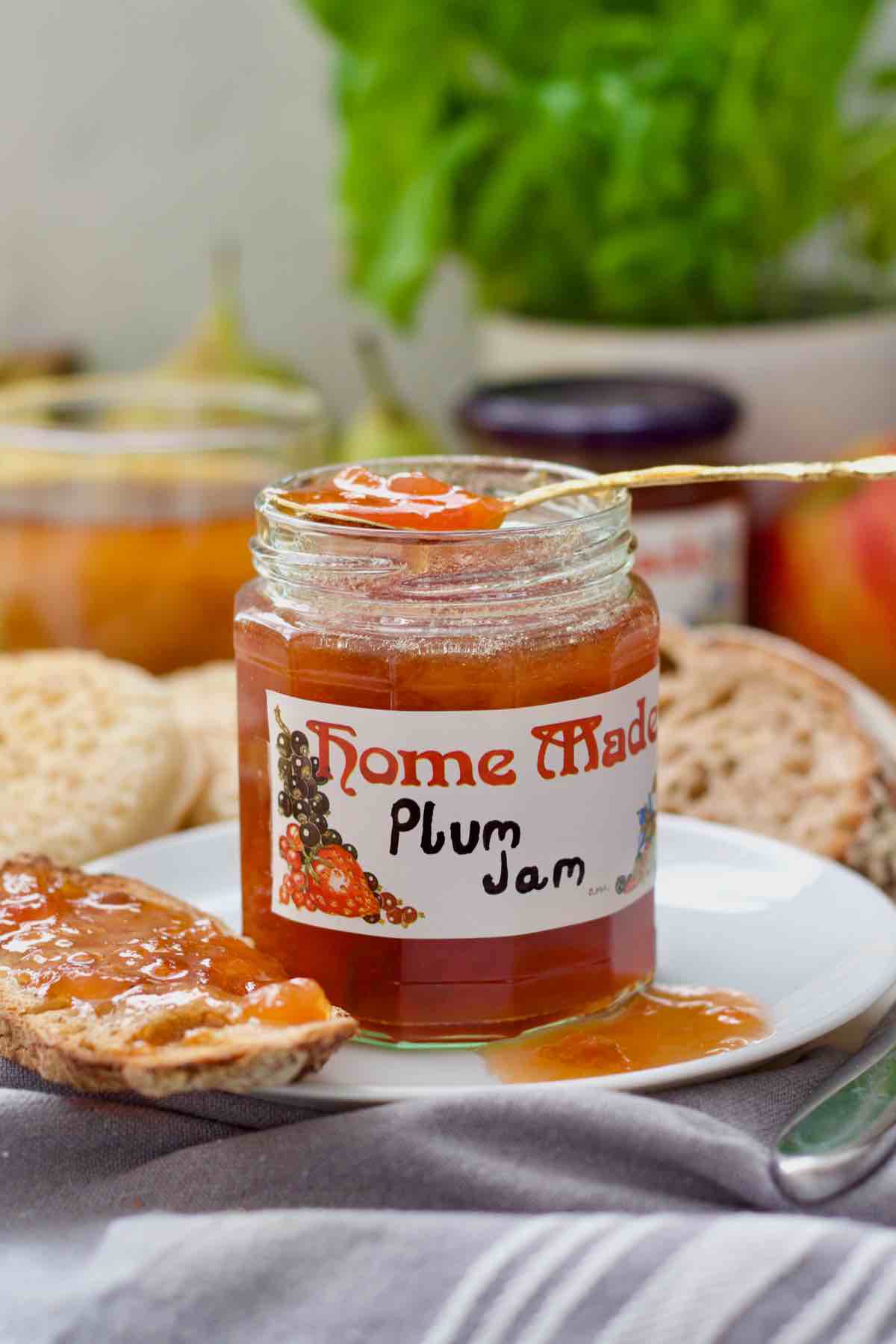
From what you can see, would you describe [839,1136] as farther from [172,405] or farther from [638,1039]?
[172,405]

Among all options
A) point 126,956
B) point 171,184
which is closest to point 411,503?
point 126,956

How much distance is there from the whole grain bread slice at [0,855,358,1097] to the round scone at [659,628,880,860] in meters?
0.59

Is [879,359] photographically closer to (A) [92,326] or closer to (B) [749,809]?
(B) [749,809]

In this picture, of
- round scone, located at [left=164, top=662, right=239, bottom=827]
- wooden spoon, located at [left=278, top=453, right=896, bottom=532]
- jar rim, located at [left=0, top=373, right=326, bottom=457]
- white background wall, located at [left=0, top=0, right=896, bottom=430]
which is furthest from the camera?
white background wall, located at [left=0, top=0, right=896, bottom=430]

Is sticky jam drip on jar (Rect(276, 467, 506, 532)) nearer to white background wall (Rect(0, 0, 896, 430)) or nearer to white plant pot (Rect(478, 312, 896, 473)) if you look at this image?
white plant pot (Rect(478, 312, 896, 473))

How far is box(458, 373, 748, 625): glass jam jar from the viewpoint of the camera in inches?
80.6

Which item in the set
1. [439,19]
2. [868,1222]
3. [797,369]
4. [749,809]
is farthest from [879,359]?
[868,1222]

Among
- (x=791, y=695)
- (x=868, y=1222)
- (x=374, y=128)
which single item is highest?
(x=374, y=128)

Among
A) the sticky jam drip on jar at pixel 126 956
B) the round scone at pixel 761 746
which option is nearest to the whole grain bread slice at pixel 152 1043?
the sticky jam drip on jar at pixel 126 956

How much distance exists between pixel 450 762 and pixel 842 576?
116 cm

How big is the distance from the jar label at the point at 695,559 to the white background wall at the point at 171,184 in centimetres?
108

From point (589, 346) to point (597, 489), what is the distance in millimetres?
1324

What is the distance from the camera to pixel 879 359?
2420 mm

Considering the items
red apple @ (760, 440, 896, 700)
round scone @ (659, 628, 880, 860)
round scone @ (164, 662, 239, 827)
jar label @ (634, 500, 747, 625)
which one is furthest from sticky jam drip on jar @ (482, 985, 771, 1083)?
red apple @ (760, 440, 896, 700)
